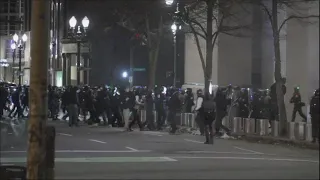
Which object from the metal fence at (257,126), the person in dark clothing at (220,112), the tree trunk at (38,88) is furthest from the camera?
the person in dark clothing at (220,112)

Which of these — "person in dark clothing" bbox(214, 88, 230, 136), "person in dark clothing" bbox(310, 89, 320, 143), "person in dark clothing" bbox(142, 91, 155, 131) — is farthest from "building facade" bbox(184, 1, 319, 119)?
"person in dark clothing" bbox(142, 91, 155, 131)

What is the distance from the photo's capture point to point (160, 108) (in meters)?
18.1

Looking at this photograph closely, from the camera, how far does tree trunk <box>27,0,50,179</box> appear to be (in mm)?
4098

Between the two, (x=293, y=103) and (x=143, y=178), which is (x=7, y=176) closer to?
(x=143, y=178)

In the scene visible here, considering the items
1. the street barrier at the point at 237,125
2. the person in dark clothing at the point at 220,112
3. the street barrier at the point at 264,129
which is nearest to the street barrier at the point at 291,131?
the street barrier at the point at 264,129

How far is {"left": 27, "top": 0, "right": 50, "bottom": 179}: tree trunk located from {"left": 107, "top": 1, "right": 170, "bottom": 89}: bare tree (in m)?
19.4

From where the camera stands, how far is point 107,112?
20.2 meters

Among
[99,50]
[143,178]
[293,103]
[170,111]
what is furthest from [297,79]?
[99,50]

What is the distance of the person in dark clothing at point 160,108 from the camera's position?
17969mm

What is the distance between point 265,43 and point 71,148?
9.33 meters

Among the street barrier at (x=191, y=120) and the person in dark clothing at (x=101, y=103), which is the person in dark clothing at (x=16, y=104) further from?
the street barrier at (x=191, y=120)

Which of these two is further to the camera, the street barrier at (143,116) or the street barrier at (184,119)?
the street barrier at (143,116)

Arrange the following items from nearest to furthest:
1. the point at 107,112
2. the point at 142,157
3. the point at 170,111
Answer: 1. the point at 142,157
2. the point at 170,111
3. the point at 107,112

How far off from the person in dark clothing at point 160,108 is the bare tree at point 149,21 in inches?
253
